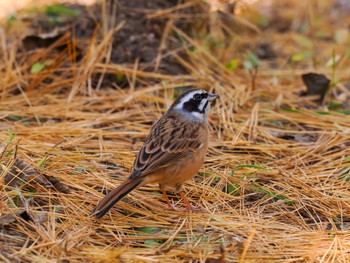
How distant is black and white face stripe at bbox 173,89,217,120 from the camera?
18.9 ft

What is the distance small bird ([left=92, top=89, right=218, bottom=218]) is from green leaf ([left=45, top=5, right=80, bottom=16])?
10.7ft

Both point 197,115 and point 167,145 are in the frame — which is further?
point 197,115

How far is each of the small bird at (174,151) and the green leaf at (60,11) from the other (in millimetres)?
3253

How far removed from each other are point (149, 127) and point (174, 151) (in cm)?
165

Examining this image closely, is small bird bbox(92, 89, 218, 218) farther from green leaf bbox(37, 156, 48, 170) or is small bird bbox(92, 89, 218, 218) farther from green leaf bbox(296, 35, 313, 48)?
green leaf bbox(296, 35, 313, 48)

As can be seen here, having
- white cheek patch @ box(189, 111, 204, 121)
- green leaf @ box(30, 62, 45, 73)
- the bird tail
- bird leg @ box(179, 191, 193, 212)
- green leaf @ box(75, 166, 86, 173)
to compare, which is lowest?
bird leg @ box(179, 191, 193, 212)

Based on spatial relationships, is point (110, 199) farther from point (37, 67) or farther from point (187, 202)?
point (37, 67)

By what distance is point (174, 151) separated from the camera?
517 cm

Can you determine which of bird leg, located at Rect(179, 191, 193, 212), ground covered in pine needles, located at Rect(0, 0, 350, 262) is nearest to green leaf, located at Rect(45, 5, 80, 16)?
ground covered in pine needles, located at Rect(0, 0, 350, 262)

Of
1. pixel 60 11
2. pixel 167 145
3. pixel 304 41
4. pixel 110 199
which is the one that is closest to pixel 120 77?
pixel 60 11

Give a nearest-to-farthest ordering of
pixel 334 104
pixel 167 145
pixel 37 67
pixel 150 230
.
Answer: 1. pixel 150 230
2. pixel 167 145
3. pixel 37 67
4. pixel 334 104

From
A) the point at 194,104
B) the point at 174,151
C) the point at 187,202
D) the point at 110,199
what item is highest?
the point at 194,104

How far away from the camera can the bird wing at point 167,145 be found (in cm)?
495

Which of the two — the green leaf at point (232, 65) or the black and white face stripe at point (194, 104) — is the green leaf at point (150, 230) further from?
the green leaf at point (232, 65)
